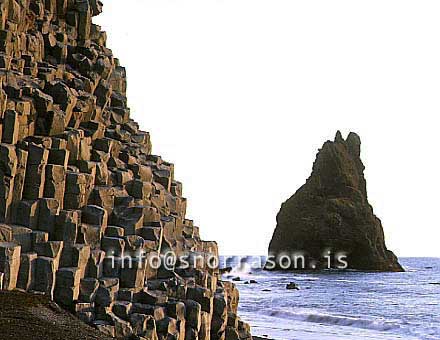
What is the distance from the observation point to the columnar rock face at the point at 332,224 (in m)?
76.6

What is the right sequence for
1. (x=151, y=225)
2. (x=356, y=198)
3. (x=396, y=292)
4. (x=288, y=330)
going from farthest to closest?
1. (x=356, y=198)
2. (x=396, y=292)
3. (x=288, y=330)
4. (x=151, y=225)

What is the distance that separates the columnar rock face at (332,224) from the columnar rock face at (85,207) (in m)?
64.2

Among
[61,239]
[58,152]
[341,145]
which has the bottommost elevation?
[61,239]

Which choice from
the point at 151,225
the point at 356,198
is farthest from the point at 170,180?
the point at 356,198

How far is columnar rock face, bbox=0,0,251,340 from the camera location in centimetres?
985

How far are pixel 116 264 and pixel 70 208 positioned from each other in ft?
4.17

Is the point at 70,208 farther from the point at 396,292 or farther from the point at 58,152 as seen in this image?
the point at 396,292

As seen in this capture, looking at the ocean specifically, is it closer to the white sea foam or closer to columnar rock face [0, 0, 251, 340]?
the white sea foam

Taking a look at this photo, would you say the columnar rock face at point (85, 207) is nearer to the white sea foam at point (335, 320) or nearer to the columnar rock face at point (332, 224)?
the white sea foam at point (335, 320)

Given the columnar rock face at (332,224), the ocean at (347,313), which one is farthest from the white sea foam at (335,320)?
the columnar rock face at (332,224)

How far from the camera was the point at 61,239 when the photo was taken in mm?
10266

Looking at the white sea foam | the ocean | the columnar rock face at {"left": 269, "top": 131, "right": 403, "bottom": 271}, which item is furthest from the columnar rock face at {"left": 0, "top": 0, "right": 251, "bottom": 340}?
the columnar rock face at {"left": 269, "top": 131, "right": 403, "bottom": 271}

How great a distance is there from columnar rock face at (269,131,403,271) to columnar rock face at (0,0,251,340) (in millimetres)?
64217

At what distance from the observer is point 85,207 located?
1091 centimetres
